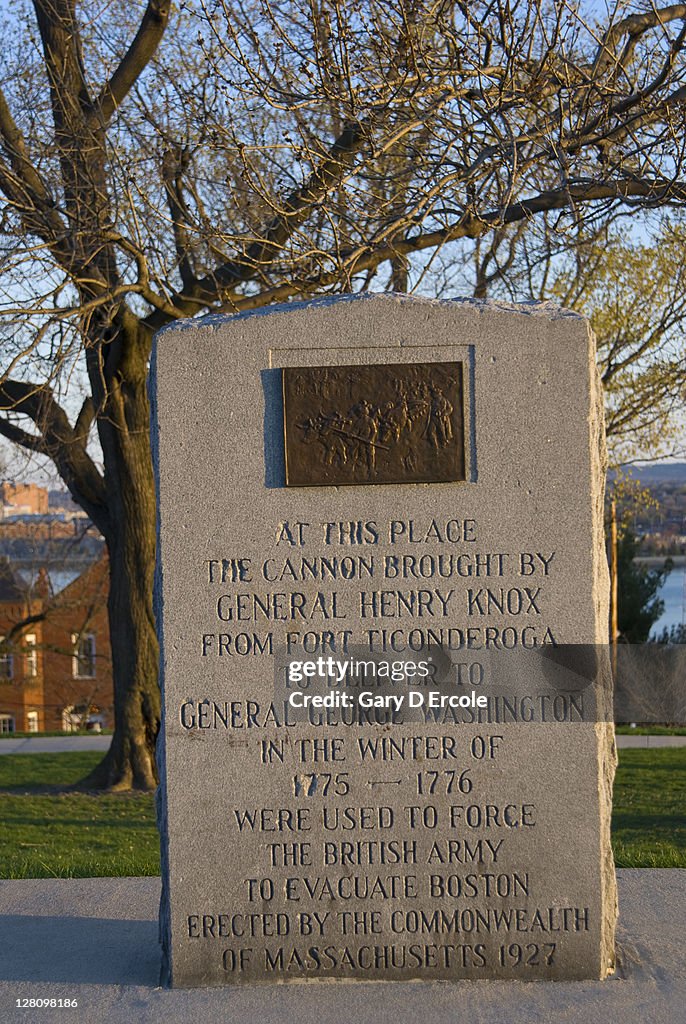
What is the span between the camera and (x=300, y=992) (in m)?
4.59

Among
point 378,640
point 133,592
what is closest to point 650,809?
point 133,592

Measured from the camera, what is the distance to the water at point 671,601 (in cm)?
2681

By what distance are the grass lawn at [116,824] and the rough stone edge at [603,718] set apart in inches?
85.8

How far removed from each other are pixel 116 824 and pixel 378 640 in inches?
224

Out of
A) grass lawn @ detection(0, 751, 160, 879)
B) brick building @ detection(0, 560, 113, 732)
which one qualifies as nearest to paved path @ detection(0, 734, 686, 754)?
grass lawn @ detection(0, 751, 160, 879)

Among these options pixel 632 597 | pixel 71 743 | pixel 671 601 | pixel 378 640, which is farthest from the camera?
pixel 671 601

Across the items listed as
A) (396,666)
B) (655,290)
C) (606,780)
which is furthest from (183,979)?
(655,290)

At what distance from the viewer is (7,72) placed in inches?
426

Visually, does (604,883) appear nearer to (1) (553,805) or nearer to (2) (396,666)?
(1) (553,805)

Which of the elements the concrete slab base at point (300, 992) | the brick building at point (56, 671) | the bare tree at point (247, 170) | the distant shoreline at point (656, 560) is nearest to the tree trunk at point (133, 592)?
the bare tree at point (247, 170)

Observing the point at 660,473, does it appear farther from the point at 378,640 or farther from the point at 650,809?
the point at 378,640

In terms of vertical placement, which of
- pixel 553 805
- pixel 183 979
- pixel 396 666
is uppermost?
pixel 396 666

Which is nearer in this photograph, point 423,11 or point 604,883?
point 604,883

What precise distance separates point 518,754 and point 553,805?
252 millimetres
